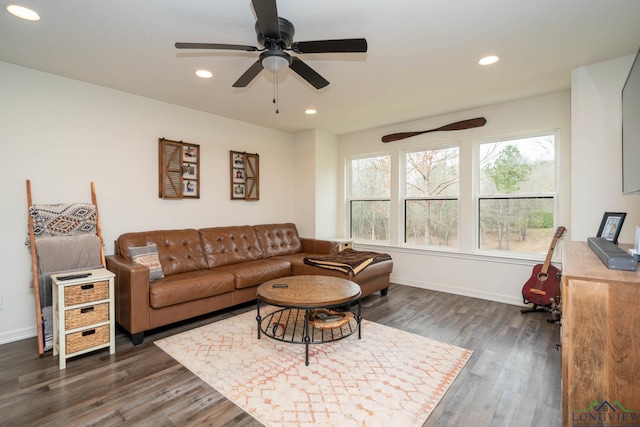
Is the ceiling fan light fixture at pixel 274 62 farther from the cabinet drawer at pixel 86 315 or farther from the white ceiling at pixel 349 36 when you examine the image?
the cabinet drawer at pixel 86 315

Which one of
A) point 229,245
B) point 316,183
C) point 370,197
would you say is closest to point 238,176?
point 229,245

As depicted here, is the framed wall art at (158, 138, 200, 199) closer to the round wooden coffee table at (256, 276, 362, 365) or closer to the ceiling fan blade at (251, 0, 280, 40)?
the round wooden coffee table at (256, 276, 362, 365)

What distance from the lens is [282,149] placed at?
5199 millimetres

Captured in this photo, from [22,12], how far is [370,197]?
14.5 ft

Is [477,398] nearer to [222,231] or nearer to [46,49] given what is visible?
[222,231]

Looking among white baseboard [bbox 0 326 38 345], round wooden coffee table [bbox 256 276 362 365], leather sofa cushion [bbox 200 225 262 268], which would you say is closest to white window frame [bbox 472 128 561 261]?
round wooden coffee table [bbox 256 276 362 365]

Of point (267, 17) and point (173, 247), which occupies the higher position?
point (267, 17)

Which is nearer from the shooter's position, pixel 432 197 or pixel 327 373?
pixel 327 373

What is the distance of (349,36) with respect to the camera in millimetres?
2301

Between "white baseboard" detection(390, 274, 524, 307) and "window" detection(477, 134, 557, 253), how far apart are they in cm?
60

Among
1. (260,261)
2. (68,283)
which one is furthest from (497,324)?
(68,283)

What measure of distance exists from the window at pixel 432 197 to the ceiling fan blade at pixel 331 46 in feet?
9.73

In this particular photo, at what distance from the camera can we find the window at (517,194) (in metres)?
3.62

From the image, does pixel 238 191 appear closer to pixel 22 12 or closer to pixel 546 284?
pixel 22 12
